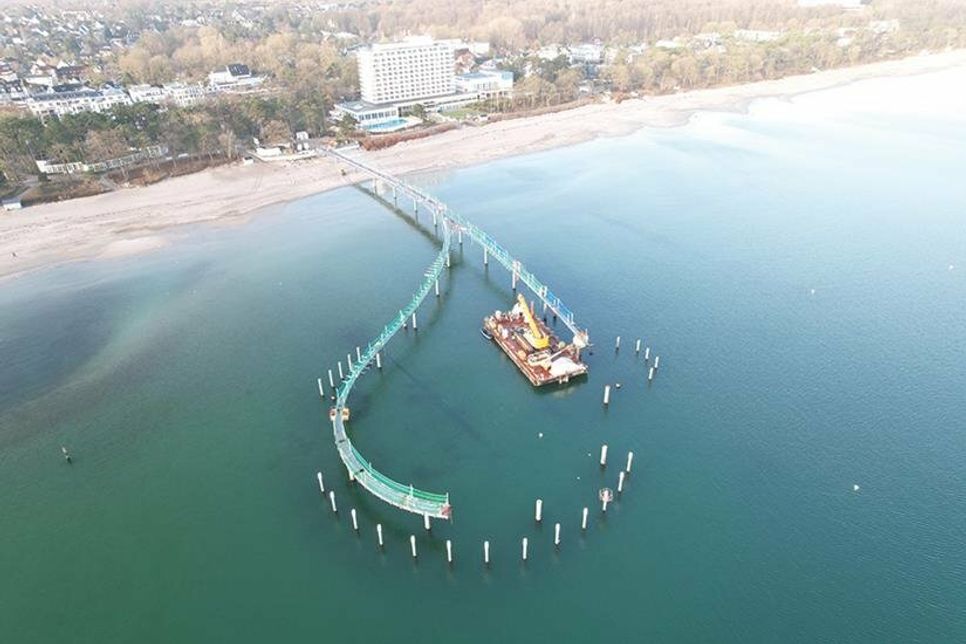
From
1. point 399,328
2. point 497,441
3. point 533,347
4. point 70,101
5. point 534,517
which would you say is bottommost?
point 497,441

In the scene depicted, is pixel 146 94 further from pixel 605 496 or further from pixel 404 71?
pixel 605 496

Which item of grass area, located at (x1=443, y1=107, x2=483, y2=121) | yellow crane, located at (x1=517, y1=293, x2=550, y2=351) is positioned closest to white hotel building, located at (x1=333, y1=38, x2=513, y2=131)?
grass area, located at (x1=443, y1=107, x2=483, y2=121)

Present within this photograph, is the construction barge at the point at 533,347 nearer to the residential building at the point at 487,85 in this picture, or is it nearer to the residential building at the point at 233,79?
the residential building at the point at 487,85

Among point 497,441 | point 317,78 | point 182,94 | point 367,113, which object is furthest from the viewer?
point 317,78

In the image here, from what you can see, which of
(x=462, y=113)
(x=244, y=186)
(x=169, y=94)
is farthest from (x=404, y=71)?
(x=244, y=186)

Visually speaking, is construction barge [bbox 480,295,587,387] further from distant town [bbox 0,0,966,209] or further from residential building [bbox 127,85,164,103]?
residential building [bbox 127,85,164,103]

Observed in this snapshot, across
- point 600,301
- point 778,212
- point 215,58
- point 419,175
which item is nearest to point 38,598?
point 600,301

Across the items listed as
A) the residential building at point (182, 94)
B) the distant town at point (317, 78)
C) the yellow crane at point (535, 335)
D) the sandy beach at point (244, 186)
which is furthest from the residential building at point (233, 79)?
the yellow crane at point (535, 335)
